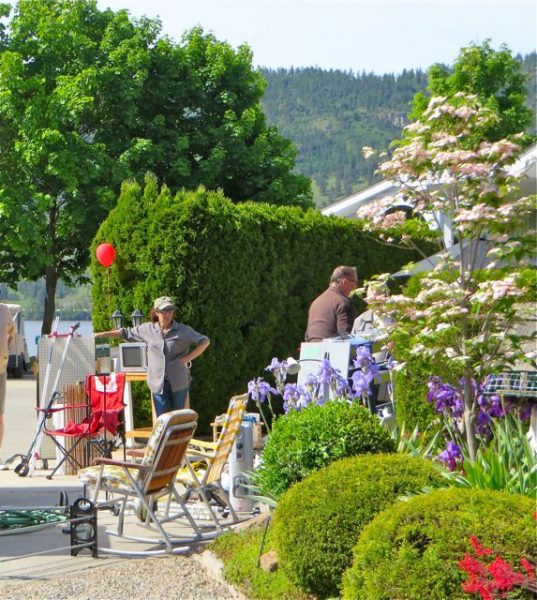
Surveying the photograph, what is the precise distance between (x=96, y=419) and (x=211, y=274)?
344 centimetres

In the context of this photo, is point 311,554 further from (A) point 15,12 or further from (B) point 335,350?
(A) point 15,12

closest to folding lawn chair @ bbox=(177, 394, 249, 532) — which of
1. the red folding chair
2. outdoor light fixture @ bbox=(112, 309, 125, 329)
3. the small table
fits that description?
the red folding chair

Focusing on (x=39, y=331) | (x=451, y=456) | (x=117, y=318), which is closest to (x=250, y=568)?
(x=451, y=456)

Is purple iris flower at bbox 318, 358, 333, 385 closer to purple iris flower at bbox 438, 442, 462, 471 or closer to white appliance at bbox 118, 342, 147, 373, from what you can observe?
purple iris flower at bbox 438, 442, 462, 471

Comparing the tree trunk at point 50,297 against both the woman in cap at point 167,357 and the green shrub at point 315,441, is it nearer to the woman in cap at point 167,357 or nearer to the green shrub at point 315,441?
the woman in cap at point 167,357

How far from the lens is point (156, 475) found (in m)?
7.55

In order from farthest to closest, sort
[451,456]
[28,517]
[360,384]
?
[360,384] → [28,517] → [451,456]

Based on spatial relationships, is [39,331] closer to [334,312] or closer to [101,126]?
[101,126]

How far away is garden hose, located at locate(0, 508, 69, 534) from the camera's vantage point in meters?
8.36

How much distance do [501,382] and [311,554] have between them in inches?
106

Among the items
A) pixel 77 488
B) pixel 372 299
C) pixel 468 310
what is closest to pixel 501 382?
pixel 468 310

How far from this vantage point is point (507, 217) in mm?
7336

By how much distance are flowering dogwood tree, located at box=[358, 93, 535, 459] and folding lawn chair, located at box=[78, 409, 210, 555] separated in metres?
1.71

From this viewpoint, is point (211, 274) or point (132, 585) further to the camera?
point (211, 274)
